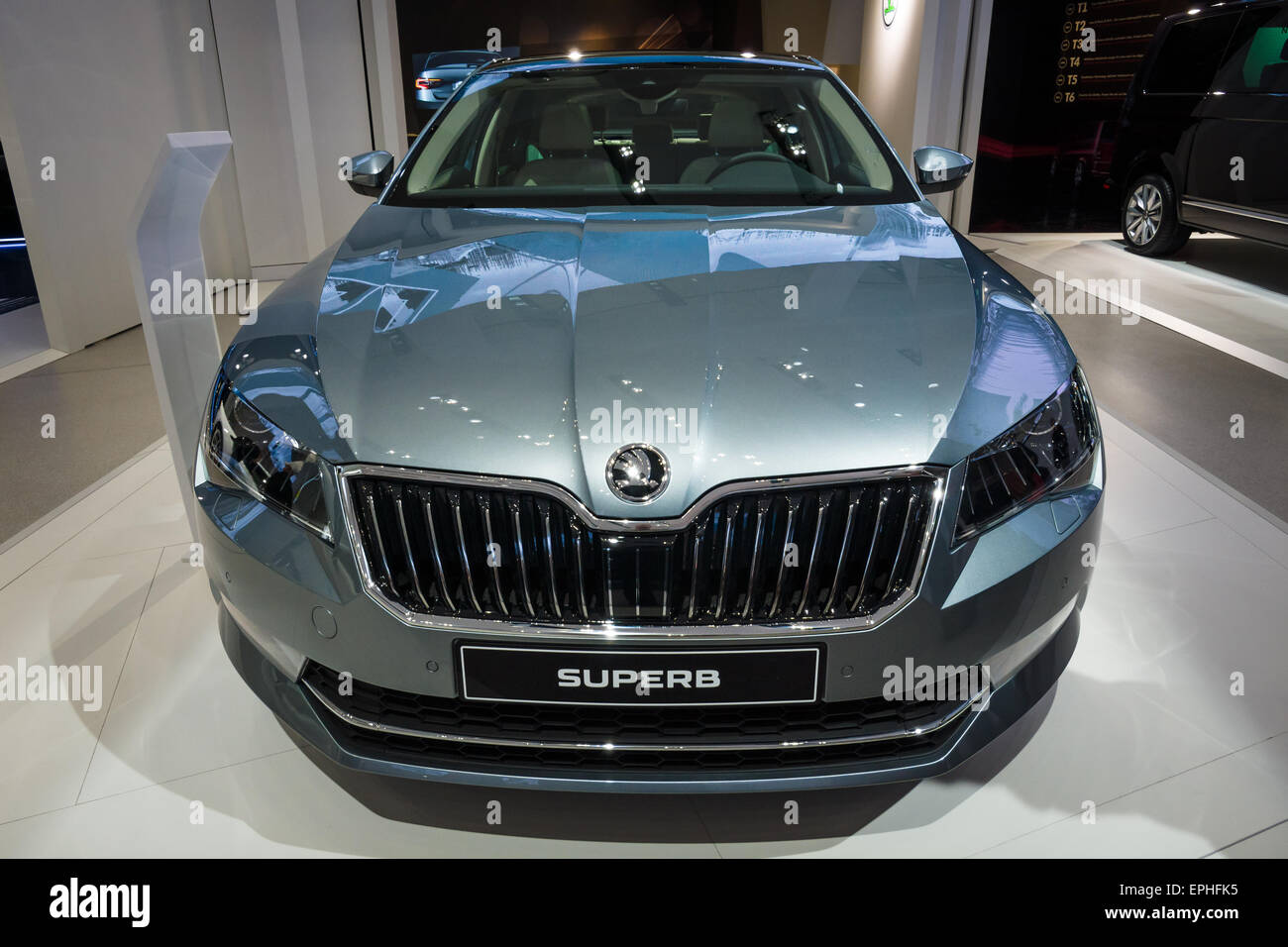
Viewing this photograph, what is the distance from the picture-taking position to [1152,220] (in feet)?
18.4

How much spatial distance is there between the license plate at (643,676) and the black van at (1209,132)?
4737 millimetres

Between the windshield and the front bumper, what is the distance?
40.5 inches

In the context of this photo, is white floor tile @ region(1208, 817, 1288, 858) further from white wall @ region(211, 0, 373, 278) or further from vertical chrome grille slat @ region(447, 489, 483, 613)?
white wall @ region(211, 0, 373, 278)

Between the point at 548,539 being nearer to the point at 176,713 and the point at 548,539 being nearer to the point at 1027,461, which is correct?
the point at 1027,461

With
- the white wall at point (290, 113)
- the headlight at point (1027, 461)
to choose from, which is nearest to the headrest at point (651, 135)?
the headlight at point (1027, 461)

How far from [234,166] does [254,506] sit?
5142mm

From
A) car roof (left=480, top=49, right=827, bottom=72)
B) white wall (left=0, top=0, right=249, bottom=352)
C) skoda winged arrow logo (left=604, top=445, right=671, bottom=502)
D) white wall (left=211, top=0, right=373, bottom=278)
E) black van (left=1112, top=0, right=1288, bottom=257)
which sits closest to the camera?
skoda winged arrow logo (left=604, top=445, right=671, bottom=502)

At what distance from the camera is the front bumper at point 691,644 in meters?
1.11

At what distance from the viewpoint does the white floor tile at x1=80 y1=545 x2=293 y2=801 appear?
59.2 inches

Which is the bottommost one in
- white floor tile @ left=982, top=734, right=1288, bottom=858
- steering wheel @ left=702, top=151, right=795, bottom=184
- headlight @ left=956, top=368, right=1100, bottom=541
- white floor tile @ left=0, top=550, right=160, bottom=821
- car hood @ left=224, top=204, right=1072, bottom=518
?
white floor tile @ left=0, top=550, right=160, bottom=821

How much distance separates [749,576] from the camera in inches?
43.3

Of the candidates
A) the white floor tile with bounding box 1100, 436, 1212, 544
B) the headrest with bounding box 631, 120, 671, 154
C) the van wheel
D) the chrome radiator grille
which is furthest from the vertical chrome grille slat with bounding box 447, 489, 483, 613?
the van wheel
